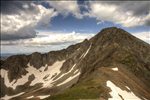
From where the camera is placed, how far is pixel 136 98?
119m

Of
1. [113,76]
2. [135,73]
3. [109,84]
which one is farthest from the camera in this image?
[135,73]

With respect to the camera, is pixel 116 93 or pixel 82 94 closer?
pixel 82 94

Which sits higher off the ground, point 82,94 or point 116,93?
point 82,94

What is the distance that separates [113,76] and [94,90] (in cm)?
3734

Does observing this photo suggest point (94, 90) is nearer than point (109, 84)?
Yes

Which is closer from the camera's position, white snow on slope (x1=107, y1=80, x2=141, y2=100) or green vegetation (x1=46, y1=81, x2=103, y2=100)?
green vegetation (x1=46, y1=81, x2=103, y2=100)

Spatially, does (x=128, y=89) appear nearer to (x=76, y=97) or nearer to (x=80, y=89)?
(x=80, y=89)

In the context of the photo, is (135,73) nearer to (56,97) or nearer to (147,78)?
(147,78)

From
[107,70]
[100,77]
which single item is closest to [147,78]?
[107,70]

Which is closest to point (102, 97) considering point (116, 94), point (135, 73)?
point (116, 94)

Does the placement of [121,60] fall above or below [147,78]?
above

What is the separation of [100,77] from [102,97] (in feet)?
111

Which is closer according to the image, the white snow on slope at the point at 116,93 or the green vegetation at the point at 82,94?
the green vegetation at the point at 82,94

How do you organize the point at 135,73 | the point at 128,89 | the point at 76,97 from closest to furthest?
the point at 76,97 → the point at 128,89 → the point at 135,73
